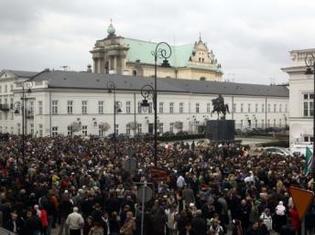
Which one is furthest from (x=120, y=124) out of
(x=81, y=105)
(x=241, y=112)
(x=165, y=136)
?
(x=241, y=112)

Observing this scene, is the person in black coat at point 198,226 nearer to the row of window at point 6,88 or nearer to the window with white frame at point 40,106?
the window with white frame at point 40,106

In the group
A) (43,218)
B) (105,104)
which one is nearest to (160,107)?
(105,104)

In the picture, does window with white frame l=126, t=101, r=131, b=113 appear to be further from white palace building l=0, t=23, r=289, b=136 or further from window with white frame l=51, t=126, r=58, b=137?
window with white frame l=51, t=126, r=58, b=137

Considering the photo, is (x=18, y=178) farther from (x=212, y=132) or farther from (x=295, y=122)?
(x=295, y=122)

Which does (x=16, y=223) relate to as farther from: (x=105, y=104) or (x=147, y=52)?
(x=147, y=52)

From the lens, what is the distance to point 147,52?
11119 cm

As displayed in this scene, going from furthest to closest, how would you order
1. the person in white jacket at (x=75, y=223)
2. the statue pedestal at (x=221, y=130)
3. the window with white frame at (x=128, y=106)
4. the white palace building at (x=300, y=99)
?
the window with white frame at (x=128, y=106) → the white palace building at (x=300, y=99) → the statue pedestal at (x=221, y=130) → the person in white jacket at (x=75, y=223)

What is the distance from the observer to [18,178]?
2167 cm

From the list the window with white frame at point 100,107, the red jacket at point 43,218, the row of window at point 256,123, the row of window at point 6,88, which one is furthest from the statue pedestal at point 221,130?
the row of window at point 6,88

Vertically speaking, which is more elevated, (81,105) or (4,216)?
(81,105)

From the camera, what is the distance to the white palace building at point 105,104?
72812 millimetres

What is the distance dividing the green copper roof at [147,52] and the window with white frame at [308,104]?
6008cm

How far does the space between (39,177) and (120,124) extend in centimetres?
5649

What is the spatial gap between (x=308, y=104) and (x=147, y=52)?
6315cm
